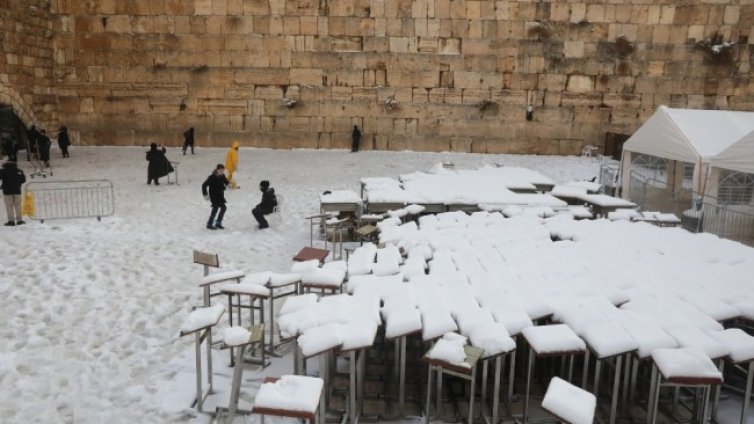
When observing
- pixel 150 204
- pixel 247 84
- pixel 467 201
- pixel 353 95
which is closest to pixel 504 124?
pixel 353 95

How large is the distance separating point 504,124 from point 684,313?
15.4 m

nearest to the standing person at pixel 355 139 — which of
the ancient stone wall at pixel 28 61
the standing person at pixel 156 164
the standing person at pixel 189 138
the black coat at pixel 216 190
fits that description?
the standing person at pixel 189 138

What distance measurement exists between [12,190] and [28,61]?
10.7m

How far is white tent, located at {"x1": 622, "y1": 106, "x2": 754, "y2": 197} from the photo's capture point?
972cm

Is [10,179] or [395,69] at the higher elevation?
[395,69]

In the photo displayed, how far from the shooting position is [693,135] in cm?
1009

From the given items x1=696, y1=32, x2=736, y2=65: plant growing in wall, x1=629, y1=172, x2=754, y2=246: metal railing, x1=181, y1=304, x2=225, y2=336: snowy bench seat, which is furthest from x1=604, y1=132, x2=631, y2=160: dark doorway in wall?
x1=181, y1=304, x2=225, y2=336: snowy bench seat

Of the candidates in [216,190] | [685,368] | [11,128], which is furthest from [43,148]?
[685,368]

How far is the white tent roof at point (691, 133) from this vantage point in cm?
983

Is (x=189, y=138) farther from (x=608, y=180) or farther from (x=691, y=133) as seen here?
(x=691, y=133)

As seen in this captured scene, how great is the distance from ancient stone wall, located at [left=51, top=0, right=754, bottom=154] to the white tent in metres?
8.02

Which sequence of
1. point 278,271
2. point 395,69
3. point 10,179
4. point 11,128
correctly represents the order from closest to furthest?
1. point 278,271
2. point 10,179
3. point 11,128
4. point 395,69

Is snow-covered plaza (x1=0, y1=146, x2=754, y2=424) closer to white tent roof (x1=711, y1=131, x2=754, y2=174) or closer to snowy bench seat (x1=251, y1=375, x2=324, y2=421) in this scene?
snowy bench seat (x1=251, y1=375, x2=324, y2=421)

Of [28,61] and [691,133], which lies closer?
[691,133]
